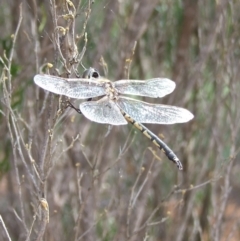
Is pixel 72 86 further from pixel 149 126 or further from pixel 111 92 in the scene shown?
pixel 149 126

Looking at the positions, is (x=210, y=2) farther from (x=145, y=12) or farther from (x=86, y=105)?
(x=86, y=105)

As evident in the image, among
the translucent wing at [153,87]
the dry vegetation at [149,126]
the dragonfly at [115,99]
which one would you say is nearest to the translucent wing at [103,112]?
the dragonfly at [115,99]

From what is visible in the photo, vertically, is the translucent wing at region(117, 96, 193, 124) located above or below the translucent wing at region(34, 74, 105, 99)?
below

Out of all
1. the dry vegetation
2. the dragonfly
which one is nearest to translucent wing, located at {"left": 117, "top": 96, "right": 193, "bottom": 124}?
the dragonfly

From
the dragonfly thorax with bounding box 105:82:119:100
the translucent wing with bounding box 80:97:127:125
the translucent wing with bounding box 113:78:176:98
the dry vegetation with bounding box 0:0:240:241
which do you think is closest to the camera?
the translucent wing with bounding box 80:97:127:125

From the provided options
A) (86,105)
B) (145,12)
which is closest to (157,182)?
(145,12)

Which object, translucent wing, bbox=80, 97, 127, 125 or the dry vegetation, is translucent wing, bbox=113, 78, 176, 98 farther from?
the dry vegetation

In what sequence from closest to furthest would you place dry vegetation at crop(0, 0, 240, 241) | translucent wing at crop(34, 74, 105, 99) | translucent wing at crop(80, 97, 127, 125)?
translucent wing at crop(34, 74, 105, 99), translucent wing at crop(80, 97, 127, 125), dry vegetation at crop(0, 0, 240, 241)
